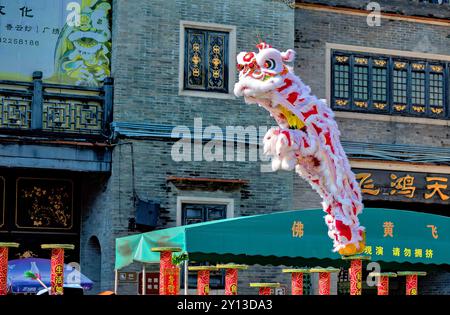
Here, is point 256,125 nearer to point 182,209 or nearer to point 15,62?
point 182,209

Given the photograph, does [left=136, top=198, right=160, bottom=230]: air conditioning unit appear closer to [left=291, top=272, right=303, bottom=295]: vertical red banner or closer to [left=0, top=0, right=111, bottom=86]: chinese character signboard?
[left=0, top=0, right=111, bottom=86]: chinese character signboard

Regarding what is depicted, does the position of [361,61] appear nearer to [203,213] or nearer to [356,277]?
[203,213]

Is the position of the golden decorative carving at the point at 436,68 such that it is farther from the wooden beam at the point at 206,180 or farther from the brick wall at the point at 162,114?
the wooden beam at the point at 206,180

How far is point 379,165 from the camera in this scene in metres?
20.9

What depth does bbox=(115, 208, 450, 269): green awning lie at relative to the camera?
46.5 ft

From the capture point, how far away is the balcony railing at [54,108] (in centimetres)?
1855

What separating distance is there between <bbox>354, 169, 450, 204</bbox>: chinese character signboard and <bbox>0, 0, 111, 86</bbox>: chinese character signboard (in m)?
5.59

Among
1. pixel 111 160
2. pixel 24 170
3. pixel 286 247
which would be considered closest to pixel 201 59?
pixel 111 160

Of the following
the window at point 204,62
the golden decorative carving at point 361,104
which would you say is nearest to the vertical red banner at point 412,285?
the window at point 204,62

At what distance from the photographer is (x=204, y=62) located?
19.8 m

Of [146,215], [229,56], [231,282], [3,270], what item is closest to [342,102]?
[229,56]

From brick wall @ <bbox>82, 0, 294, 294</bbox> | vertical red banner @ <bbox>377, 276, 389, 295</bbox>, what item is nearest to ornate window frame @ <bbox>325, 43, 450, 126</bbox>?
brick wall @ <bbox>82, 0, 294, 294</bbox>

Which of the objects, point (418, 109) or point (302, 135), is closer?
point (302, 135)

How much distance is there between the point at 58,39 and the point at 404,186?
746cm
